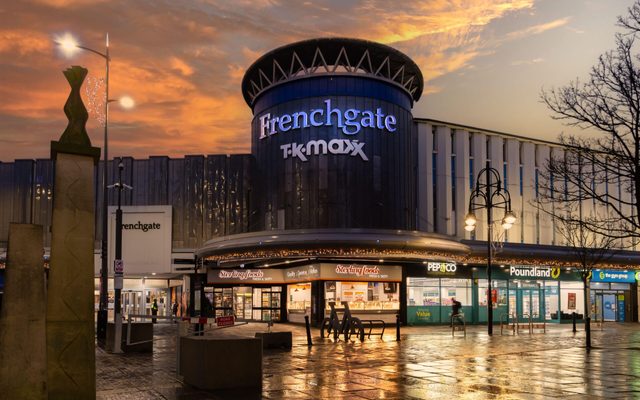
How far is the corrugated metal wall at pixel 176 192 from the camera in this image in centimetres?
5503

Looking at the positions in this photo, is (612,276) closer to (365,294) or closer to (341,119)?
(365,294)

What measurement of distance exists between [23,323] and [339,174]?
3669cm

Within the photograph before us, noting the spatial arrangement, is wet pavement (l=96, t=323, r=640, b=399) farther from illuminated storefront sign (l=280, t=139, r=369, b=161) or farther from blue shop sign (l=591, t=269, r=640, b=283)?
blue shop sign (l=591, t=269, r=640, b=283)

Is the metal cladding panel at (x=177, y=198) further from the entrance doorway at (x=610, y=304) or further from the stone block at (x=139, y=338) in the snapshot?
the stone block at (x=139, y=338)

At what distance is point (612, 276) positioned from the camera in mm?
52594

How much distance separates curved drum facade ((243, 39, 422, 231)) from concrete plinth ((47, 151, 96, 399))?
115ft

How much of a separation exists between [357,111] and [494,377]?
31735 millimetres

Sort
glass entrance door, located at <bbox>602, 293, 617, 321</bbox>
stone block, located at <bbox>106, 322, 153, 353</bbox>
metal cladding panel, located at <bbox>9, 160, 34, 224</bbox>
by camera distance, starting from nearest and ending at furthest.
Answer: stone block, located at <bbox>106, 322, 153, 353</bbox> → glass entrance door, located at <bbox>602, 293, 617, 321</bbox> → metal cladding panel, located at <bbox>9, 160, 34, 224</bbox>

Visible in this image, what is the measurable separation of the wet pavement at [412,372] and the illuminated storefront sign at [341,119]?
21.9 meters

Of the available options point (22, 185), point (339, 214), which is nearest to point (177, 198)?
point (22, 185)

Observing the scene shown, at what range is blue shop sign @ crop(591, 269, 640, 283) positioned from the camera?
51.8 meters

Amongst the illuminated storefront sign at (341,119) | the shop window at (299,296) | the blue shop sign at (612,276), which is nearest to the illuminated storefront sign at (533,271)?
the blue shop sign at (612,276)

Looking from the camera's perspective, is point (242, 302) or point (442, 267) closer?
point (442, 267)

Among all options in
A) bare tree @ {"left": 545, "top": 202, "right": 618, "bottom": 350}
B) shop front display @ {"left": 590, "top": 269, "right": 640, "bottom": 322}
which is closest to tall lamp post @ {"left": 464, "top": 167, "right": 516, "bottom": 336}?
bare tree @ {"left": 545, "top": 202, "right": 618, "bottom": 350}
